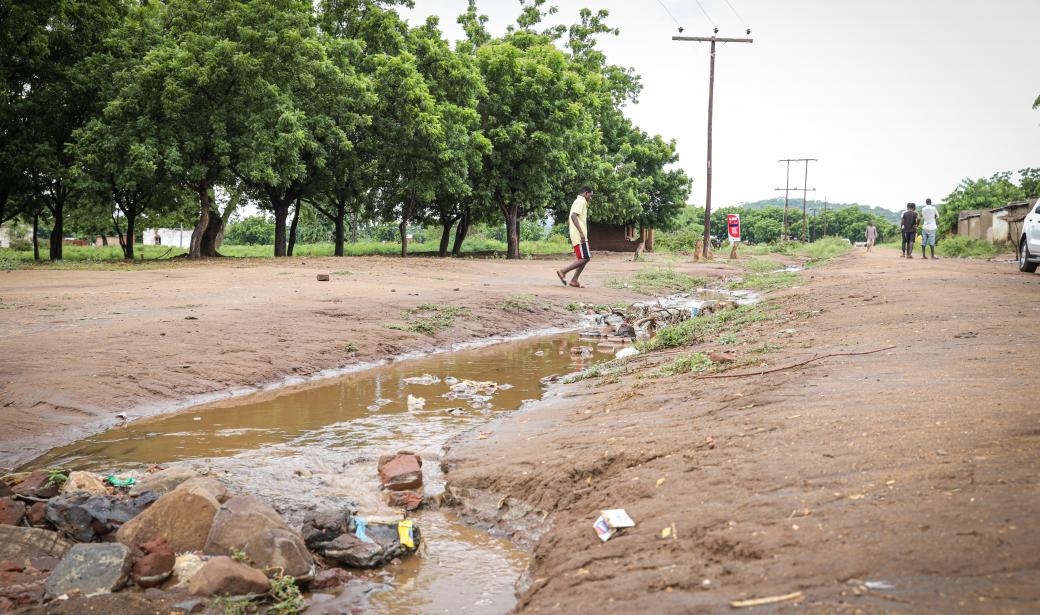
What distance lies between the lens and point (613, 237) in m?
52.4

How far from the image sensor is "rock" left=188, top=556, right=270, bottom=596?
332 cm

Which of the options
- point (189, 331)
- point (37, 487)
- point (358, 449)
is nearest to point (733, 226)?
point (189, 331)

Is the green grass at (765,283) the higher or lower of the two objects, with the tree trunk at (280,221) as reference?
lower

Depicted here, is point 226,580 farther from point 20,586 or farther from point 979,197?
point 979,197

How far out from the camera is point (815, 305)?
1191 centimetres

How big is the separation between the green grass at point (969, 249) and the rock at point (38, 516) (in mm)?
35259

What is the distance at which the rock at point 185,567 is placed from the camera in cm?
351

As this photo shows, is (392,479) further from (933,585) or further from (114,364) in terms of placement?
(114,364)

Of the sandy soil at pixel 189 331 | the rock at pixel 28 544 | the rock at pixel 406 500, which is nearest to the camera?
the rock at pixel 28 544

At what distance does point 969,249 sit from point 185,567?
124 feet

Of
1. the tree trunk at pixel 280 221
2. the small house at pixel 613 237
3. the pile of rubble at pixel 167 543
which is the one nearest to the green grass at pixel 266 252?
the tree trunk at pixel 280 221

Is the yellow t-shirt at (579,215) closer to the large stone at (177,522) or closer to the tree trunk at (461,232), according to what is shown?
the large stone at (177,522)

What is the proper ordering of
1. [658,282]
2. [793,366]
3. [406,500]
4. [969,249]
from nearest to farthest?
[406,500] → [793,366] → [658,282] → [969,249]

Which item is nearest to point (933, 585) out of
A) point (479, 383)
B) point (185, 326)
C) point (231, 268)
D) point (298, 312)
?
point (479, 383)
